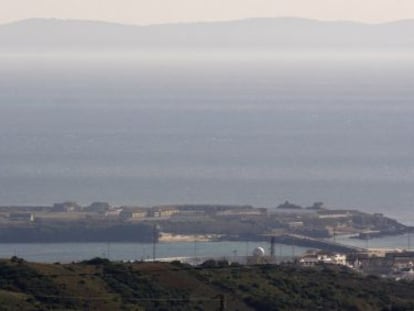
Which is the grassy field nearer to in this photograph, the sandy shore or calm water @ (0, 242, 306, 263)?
calm water @ (0, 242, 306, 263)

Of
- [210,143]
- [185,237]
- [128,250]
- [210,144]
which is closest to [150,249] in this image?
[128,250]

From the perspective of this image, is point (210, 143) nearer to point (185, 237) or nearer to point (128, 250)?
point (185, 237)

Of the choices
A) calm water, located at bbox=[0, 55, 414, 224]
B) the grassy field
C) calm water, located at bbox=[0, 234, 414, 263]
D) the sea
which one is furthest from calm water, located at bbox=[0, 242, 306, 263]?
the grassy field

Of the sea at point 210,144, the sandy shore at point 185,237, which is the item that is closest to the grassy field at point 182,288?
the sandy shore at point 185,237

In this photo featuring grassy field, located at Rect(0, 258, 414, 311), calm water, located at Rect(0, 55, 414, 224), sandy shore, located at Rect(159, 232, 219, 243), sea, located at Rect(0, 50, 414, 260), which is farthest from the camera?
calm water, located at Rect(0, 55, 414, 224)

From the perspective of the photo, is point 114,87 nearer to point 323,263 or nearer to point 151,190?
point 151,190

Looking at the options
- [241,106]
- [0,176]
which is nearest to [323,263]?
[0,176]
